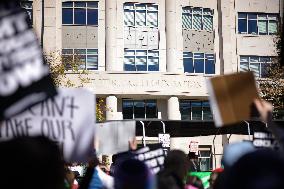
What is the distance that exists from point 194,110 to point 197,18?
5514mm

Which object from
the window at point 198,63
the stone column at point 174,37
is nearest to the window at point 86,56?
the stone column at point 174,37

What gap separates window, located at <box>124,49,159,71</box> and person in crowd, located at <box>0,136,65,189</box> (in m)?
30.6

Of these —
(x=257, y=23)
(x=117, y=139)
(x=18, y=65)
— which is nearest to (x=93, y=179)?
(x=18, y=65)

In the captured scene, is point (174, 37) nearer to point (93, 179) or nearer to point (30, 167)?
point (93, 179)

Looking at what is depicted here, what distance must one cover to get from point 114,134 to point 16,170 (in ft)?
16.7

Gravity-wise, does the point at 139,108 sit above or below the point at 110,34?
below

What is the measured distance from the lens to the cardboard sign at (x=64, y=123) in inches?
129

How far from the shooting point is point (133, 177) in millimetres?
2900

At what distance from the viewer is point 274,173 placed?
183 centimetres

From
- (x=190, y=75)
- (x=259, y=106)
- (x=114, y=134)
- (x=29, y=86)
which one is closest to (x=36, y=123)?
(x=29, y=86)

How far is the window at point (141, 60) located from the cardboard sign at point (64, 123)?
29146 millimetres

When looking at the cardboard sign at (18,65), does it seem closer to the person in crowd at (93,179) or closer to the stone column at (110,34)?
the person in crowd at (93,179)

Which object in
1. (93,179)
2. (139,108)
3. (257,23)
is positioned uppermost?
(257,23)

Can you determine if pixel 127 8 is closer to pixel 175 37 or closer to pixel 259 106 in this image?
pixel 175 37
